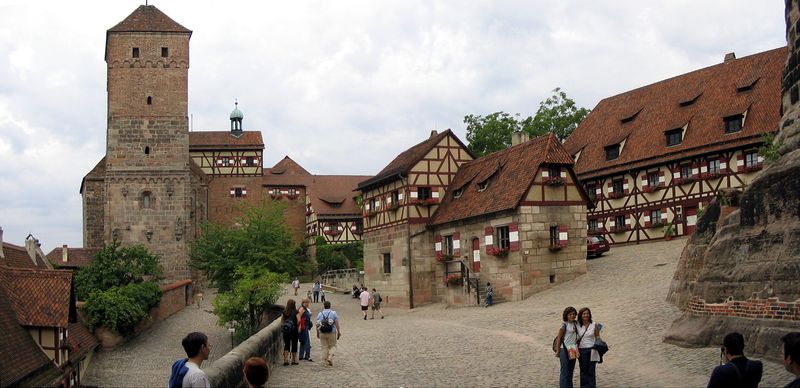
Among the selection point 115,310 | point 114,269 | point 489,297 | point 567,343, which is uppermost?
point 114,269

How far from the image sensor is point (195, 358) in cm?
686

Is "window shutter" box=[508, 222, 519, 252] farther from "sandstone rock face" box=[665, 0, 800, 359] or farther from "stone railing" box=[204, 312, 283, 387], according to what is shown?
"sandstone rock face" box=[665, 0, 800, 359]

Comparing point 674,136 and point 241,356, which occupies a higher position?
point 674,136

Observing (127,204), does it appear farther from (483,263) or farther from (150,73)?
(483,263)

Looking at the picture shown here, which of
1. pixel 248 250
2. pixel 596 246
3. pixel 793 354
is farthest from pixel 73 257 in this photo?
pixel 793 354

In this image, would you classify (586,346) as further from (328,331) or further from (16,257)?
(16,257)

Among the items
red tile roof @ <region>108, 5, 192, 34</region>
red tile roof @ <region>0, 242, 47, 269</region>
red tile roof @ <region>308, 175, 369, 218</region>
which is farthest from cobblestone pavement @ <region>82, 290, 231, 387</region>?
red tile roof @ <region>308, 175, 369, 218</region>

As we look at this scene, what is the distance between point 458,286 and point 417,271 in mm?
4305

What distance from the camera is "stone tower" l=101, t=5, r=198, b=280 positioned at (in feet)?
174

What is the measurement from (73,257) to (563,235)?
33306mm

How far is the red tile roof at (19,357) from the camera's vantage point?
23697 mm

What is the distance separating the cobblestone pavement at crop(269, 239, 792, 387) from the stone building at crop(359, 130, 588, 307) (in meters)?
1.29

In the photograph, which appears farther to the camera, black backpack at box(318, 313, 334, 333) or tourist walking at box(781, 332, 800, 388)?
black backpack at box(318, 313, 334, 333)

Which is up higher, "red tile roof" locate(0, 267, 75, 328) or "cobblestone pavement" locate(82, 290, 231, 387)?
"red tile roof" locate(0, 267, 75, 328)
